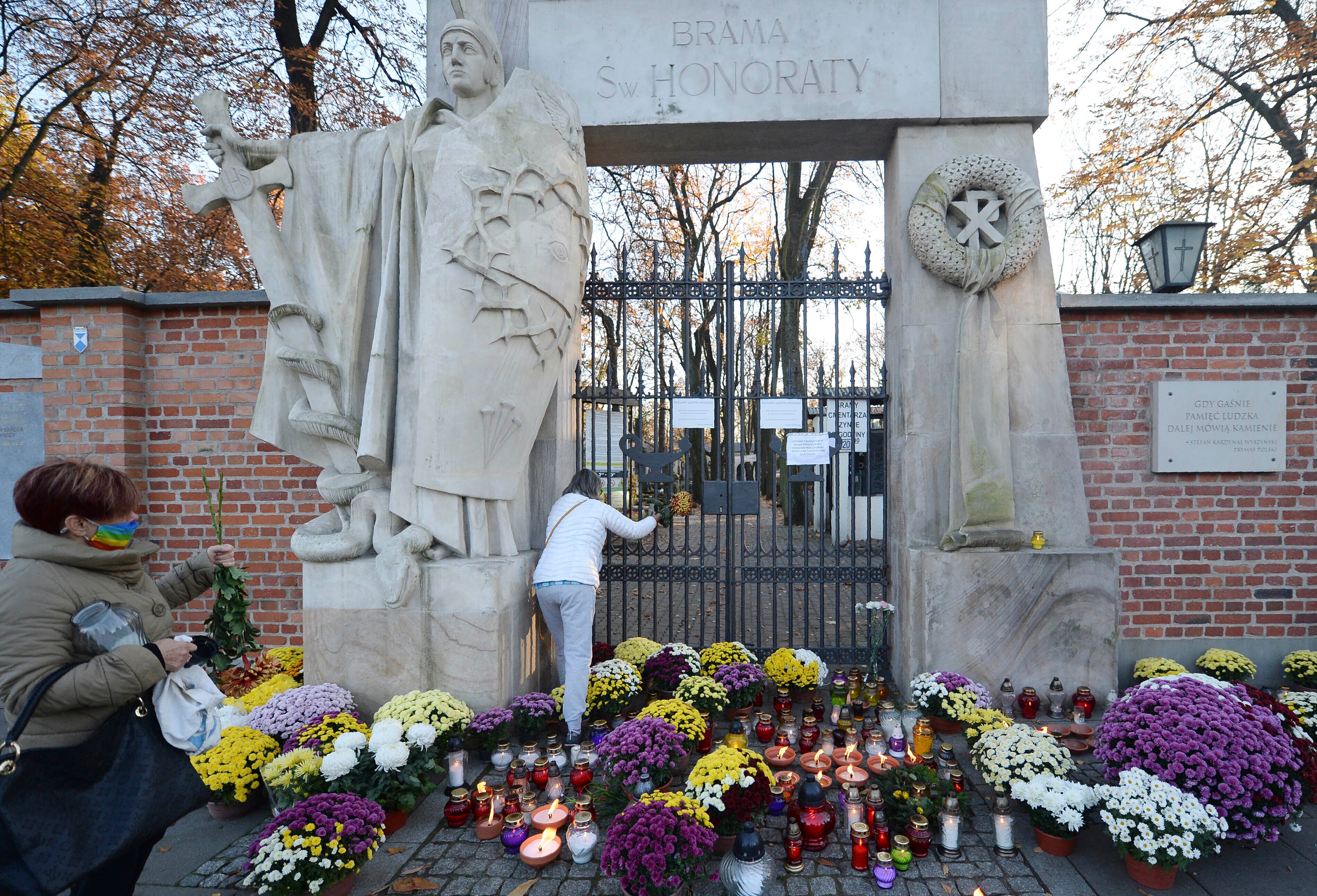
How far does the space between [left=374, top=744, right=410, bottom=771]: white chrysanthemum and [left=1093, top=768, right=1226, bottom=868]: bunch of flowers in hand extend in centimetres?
298

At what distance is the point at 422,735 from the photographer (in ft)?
10.7

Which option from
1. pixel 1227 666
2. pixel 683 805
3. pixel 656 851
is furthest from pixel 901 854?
pixel 1227 666

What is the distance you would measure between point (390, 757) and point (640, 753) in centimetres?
112

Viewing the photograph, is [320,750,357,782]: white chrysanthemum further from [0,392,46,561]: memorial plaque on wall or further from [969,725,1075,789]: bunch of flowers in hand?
[0,392,46,561]: memorial plaque on wall

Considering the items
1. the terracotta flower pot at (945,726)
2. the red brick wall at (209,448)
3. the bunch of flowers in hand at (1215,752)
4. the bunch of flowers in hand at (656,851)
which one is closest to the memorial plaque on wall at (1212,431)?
the bunch of flowers in hand at (1215,752)

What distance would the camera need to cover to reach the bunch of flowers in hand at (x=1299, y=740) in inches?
112

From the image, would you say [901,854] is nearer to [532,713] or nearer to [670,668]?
[670,668]

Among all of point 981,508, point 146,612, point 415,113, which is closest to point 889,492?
point 981,508

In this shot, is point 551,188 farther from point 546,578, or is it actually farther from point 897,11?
point 897,11

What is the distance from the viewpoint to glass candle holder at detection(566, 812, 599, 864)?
2783 mm

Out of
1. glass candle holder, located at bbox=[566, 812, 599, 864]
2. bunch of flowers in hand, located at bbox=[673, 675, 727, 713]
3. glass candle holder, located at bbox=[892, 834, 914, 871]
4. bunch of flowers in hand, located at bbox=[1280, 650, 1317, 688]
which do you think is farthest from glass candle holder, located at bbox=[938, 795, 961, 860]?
bunch of flowers in hand, located at bbox=[1280, 650, 1317, 688]

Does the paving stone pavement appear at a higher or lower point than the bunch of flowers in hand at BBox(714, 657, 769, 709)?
lower

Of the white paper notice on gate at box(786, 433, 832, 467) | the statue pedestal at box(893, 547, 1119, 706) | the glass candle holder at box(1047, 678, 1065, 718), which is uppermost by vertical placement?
the white paper notice on gate at box(786, 433, 832, 467)

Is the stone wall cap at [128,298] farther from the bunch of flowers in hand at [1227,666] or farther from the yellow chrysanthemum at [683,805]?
the bunch of flowers in hand at [1227,666]
